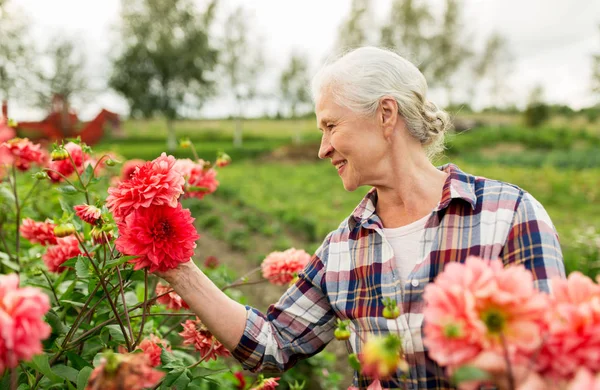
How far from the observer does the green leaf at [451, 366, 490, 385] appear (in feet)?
2.00

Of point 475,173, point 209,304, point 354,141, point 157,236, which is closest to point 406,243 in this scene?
point 354,141

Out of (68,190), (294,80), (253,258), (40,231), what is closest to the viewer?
(68,190)

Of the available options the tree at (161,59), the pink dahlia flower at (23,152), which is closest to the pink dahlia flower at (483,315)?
the pink dahlia flower at (23,152)

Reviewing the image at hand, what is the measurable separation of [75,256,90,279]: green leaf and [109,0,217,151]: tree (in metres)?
23.4

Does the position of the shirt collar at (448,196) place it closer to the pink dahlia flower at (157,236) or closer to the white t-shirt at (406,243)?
the white t-shirt at (406,243)

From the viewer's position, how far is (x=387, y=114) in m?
1.56

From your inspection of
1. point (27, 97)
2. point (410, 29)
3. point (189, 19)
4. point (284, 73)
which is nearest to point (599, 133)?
point (410, 29)

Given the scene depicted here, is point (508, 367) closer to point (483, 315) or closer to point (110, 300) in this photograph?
point (483, 315)

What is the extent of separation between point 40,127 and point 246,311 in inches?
763

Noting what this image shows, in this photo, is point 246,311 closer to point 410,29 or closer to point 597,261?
point 597,261

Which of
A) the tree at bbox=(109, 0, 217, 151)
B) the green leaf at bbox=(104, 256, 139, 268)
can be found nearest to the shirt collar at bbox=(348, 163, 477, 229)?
the green leaf at bbox=(104, 256, 139, 268)

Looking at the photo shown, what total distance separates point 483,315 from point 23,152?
73.6 inches

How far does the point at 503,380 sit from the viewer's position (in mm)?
644

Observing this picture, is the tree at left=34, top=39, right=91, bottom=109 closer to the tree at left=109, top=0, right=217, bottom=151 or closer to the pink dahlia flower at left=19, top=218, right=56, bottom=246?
the tree at left=109, top=0, right=217, bottom=151
